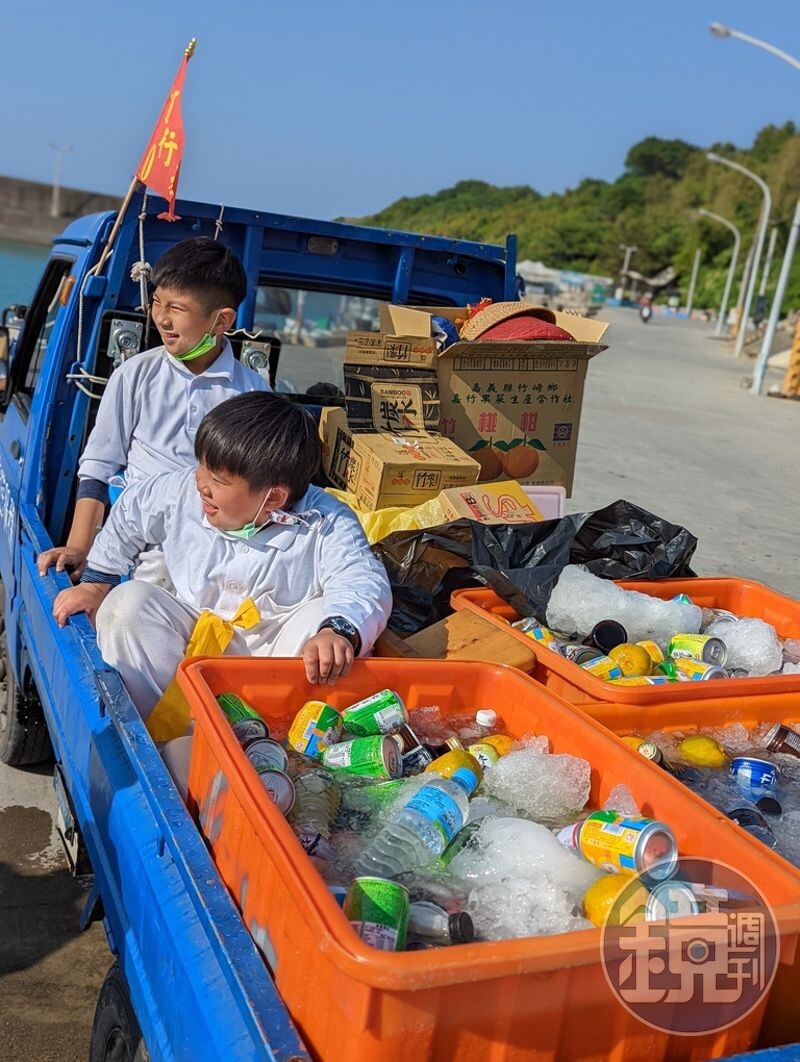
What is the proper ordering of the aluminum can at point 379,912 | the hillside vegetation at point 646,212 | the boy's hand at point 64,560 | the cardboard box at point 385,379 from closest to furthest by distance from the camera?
the aluminum can at point 379,912
the boy's hand at point 64,560
the cardboard box at point 385,379
the hillside vegetation at point 646,212

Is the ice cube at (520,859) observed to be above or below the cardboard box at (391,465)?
below

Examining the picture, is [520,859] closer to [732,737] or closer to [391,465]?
[732,737]

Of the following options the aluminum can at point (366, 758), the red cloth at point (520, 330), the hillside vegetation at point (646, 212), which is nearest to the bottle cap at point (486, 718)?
the aluminum can at point (366, 758)

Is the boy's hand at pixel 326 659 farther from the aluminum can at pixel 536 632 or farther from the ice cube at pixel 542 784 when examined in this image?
the aluminum can at pixel 536 632

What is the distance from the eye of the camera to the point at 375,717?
2371 mm

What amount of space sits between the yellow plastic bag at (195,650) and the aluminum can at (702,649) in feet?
4.45

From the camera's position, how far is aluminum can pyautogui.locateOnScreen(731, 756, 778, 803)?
7.97 feet

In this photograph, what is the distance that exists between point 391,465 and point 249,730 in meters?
1.81

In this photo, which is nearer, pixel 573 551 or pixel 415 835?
pixel 415 835

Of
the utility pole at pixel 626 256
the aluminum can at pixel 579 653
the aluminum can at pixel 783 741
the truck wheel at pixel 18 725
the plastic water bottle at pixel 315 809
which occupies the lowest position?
Result: the truck wheel at pixel 18 725

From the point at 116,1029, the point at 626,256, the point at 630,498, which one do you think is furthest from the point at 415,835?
the point at 626,256

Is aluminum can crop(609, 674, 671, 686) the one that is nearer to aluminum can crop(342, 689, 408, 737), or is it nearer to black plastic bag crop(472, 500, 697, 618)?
black plastic bag crop(472, 500, 697, 618)

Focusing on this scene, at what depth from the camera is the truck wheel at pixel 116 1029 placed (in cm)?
186

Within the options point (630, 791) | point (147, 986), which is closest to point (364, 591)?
point (630, 791)
